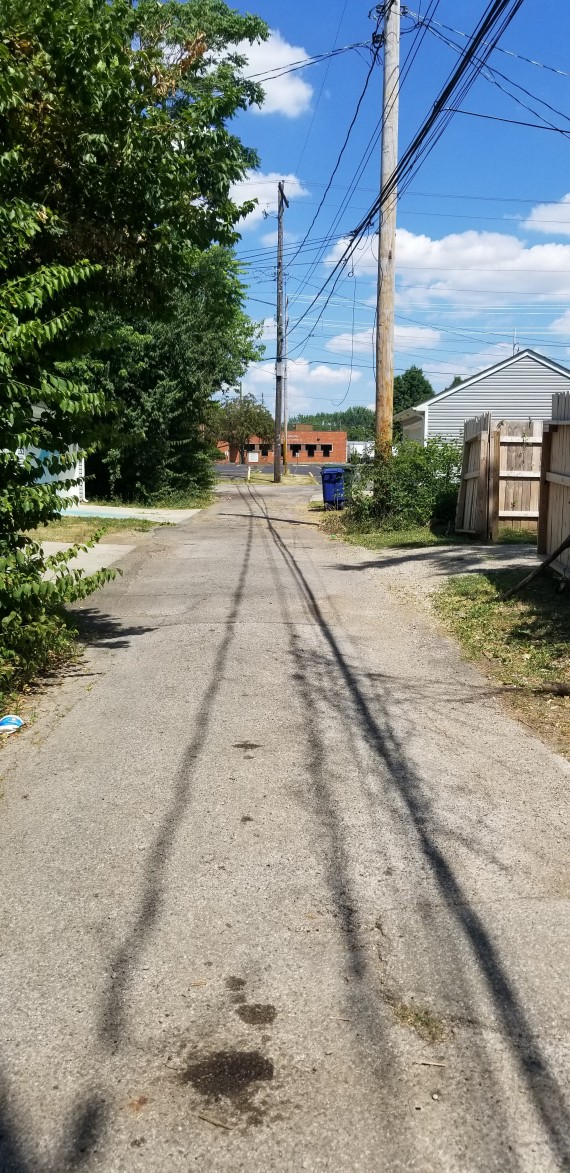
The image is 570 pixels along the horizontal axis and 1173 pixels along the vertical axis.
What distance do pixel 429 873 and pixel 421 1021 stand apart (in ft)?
3.62

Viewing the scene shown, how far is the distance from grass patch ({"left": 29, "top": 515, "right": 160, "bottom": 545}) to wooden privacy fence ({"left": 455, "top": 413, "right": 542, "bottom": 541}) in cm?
708

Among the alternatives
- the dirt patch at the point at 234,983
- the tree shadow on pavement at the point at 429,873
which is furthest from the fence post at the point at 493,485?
the dirt patch at the point at 234,983

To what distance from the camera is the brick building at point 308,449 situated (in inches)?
4331

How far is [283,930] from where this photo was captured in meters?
3.63

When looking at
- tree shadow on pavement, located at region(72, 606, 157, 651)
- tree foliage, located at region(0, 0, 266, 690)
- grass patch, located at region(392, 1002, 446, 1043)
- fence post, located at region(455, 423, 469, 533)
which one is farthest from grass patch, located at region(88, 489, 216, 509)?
grass patch, located at region(392, 1002, 446, 1043)

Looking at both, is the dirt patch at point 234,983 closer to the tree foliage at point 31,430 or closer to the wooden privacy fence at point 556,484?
the tree foliage at point 31,430

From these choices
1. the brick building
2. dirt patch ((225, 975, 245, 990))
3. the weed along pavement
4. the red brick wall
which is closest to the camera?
the weed along pavement

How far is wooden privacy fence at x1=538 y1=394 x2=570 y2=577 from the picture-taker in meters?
10.2

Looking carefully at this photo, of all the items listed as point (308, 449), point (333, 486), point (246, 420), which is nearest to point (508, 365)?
point (333, 486)

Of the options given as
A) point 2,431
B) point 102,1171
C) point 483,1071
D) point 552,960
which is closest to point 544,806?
point 552,960

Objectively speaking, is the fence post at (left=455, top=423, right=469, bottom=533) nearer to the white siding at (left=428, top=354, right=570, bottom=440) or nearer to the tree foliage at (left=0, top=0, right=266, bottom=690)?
the tree foliage at (left=0, top=0, right=266, bottom=690)

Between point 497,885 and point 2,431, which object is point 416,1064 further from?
point 2,431

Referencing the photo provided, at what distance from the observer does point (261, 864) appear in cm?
420

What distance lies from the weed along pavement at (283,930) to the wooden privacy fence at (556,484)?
3723mm
